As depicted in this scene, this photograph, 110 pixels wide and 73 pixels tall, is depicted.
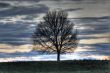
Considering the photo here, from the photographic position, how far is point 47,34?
79000 mm

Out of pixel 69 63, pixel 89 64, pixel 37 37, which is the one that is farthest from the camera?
pixel 37 37

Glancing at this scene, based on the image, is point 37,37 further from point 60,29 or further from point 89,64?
point 89,64

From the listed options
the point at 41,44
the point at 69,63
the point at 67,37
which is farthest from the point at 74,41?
the point at 69,63

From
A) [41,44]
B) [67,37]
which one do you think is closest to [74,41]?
[67,37]

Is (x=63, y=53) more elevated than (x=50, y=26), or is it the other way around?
(x=50, y=26)

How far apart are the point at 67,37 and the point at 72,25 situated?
2.87 metres

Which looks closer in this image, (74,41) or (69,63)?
(69,63)

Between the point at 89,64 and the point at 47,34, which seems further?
the point at 47,34

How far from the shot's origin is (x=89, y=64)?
174 ft

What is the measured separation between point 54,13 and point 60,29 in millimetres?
3983

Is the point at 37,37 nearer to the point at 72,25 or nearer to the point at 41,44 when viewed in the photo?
the point at 41,44

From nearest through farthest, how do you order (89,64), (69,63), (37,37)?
(89,64)
(69,63)
(37,37)

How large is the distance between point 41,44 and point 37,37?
1.77 m

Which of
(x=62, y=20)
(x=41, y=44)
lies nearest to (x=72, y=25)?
(x=62, y=20)
